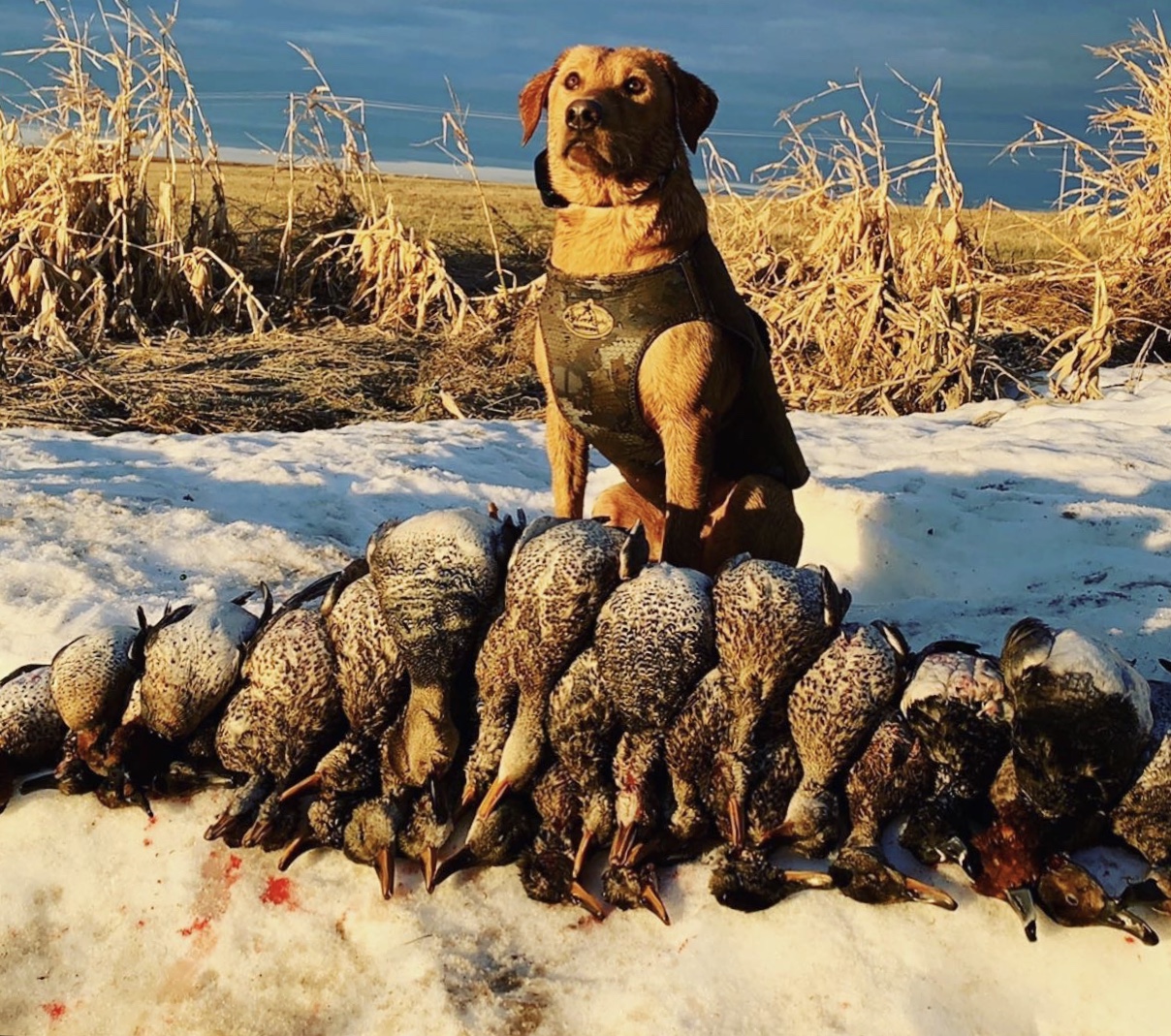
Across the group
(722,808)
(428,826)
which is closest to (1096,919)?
(722,808)

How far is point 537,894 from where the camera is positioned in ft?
6.69

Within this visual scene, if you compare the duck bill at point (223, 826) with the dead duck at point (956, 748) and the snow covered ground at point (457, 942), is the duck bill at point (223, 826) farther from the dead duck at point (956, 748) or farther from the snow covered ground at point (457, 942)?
the dead duck at point (956, 748)

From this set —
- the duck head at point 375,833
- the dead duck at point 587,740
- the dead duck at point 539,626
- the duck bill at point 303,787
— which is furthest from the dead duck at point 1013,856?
the duck bill at point 303,787

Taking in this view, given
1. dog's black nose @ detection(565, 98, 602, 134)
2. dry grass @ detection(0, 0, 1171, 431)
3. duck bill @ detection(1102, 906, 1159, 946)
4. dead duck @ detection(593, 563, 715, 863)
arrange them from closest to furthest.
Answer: duck bill @ detection(1102, 906, 1159, 946)
dead duck @ detection(593, 563, 715, 863)
dog's black nose @ detection(565, 98, 602, 134)
dry grass @ detection(0, 0, 1171, 431)

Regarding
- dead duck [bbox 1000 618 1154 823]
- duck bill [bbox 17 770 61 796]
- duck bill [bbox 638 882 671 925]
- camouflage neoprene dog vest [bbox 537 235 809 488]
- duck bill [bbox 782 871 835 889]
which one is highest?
camouflage neoprene dog vest [bbox 537 235 809 488]

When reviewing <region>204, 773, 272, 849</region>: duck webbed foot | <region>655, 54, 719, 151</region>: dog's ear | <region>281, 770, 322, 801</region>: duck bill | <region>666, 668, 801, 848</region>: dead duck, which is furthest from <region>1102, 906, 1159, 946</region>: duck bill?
<region>655, 54, 719, 151</region>: dog's ear

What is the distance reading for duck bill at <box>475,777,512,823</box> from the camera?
2.05 metres

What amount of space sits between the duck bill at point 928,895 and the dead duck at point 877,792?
0.03 m

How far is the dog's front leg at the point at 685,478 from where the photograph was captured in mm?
2756

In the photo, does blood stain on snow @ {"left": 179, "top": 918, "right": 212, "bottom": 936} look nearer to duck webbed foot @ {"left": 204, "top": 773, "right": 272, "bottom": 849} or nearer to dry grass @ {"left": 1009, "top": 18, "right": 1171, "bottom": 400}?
duck webbed foot @ {"left": 204, "top": 773, "right": 272, "bottom": 849}

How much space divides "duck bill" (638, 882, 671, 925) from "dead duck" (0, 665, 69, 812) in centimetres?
129

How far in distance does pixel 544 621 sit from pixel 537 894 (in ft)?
1.66

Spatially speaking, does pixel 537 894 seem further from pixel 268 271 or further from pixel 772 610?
pixel 268 271

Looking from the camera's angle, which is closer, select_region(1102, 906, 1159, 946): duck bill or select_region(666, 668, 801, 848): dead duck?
select_region(1102, 906, 1159, 946): duck bill
